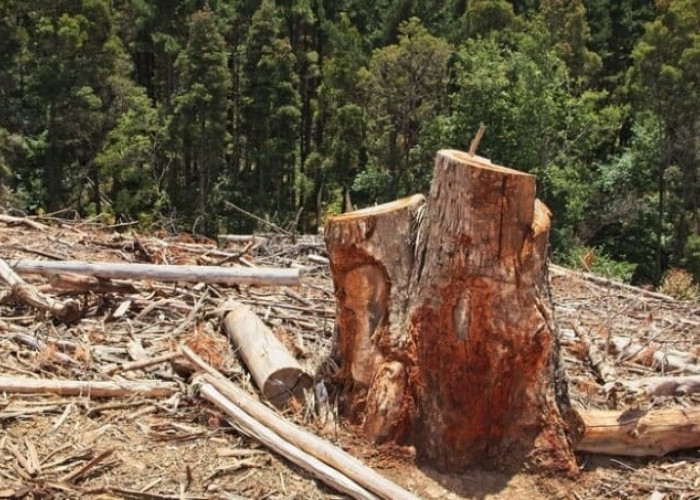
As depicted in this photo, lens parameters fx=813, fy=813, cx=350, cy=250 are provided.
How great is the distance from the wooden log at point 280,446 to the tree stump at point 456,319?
1.35 ft

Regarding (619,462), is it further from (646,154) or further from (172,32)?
(172,32)

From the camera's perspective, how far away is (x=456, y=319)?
4.00 m

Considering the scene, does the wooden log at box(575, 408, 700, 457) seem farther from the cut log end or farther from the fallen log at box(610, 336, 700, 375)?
the cut log end

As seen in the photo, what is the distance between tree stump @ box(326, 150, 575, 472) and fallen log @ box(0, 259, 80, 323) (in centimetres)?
225

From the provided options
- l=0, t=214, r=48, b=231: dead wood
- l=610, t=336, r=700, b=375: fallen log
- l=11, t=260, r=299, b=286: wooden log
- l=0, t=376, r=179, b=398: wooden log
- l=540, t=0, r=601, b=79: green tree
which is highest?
l=540, t=0, r=601, b=79: green tree

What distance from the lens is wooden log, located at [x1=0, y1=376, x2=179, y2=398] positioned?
4.59 meters

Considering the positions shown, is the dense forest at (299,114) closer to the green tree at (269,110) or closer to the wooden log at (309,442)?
the green tree at (269,110)

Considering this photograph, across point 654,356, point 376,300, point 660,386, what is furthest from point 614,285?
point 376,300

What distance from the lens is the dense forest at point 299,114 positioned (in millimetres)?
23203

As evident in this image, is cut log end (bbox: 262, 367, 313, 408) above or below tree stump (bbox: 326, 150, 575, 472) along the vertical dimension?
below

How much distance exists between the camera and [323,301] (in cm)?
667

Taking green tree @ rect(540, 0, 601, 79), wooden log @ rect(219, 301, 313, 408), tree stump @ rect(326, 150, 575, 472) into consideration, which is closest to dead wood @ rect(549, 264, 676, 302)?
wooden log @ rect(219, 301, 313, 408)

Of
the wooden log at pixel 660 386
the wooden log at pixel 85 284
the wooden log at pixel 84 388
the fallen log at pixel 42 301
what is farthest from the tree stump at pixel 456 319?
the wooden log at pixel 85 284

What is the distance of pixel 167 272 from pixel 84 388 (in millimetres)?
1730
